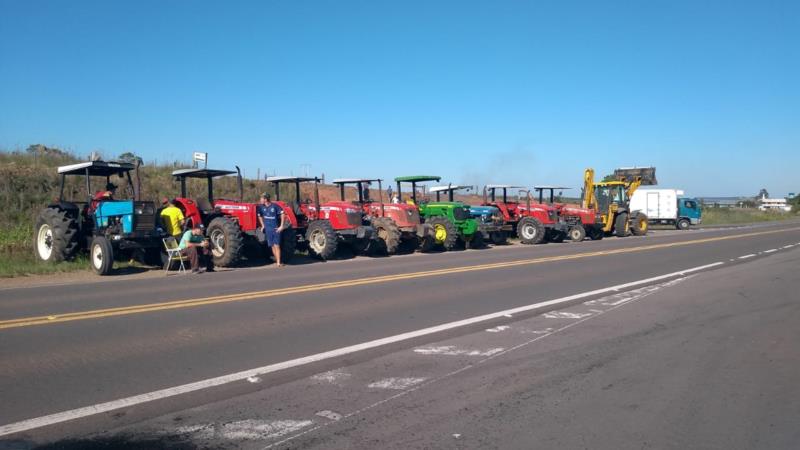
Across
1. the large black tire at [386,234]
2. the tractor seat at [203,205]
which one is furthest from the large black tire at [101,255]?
the large black tire at [386,234]

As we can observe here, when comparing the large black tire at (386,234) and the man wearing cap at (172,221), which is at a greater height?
the man wearing cap at (172,221)

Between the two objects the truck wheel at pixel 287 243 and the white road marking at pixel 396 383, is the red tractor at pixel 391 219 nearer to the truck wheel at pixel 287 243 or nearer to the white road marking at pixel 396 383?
the truck wheel at pixel 287 243

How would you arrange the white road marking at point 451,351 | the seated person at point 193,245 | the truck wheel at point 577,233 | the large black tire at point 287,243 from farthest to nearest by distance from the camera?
the truck wheel at point 577,233, the large black tire at point 287,243, the seated person at point 193,245, the white road marking at point 451,351

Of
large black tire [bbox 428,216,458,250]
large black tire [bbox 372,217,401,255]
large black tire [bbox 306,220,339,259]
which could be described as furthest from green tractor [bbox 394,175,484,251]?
large black tire [bbox 306,220,339,259]

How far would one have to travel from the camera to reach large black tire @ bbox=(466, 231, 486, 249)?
80.0ft

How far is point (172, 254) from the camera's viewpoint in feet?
50.0

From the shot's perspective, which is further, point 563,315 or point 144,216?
point 144,216

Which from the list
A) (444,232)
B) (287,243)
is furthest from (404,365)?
(444,232)

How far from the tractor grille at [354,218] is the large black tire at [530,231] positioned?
10.2 metres

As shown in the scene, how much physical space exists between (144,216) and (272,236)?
314 centimetres

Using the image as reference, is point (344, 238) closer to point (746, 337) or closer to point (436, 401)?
point (746, 337)

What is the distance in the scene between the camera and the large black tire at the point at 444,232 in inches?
872

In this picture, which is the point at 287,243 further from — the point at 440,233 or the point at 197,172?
the point at 440,233

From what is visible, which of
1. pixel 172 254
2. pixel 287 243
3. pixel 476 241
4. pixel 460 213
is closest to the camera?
pixel 172 254
